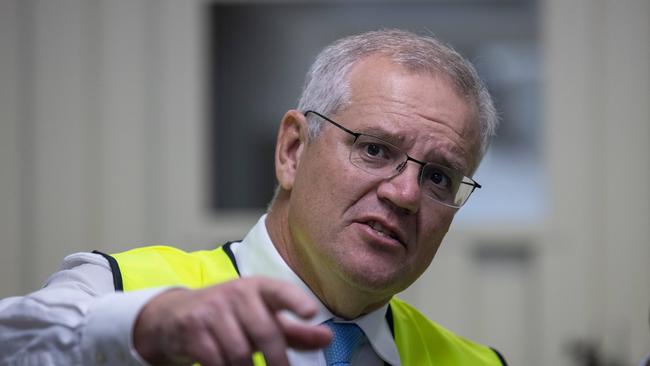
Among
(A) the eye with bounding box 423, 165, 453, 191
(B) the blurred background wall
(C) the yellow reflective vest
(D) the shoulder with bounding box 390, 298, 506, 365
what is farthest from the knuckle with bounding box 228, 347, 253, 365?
(B) the blurred background wall

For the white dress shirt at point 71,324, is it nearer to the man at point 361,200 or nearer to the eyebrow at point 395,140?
the man at point 361,200

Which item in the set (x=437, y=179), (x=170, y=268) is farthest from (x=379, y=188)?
(x=170, y=268)

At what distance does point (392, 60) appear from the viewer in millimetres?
1444

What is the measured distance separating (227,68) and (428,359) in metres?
2.11

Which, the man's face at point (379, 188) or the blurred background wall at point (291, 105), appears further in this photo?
the blurred background wall at point (291, 105)

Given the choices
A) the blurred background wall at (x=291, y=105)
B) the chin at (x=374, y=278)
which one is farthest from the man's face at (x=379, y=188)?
the blurred background wall at (x=291, y=105)

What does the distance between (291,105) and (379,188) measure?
208 centimetres

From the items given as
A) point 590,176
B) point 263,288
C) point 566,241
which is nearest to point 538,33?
point 590,176

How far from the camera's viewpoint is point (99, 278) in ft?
3.90

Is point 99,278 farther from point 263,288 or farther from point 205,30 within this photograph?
point 205,30

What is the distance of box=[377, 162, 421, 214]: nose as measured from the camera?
135cm

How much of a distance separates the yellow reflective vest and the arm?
216 millimetres

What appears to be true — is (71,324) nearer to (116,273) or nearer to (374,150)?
(116,273)

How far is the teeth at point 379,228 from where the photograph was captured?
136 cm
